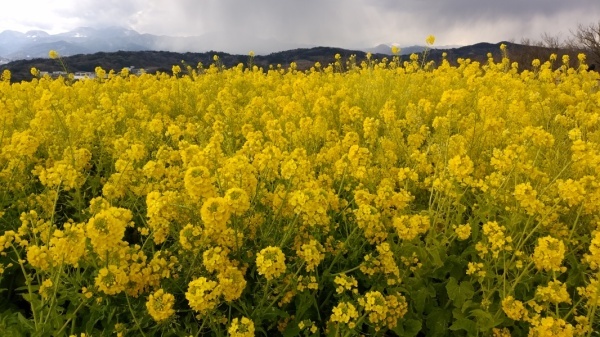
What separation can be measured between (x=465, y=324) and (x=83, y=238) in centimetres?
207

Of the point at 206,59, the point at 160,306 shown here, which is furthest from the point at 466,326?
the point at 206,59

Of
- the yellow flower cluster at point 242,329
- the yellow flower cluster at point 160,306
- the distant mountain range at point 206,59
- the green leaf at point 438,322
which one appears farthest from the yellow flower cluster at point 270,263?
the distant mountain range at point 206,59

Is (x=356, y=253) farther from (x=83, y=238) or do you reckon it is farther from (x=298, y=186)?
(x=83, y=238)

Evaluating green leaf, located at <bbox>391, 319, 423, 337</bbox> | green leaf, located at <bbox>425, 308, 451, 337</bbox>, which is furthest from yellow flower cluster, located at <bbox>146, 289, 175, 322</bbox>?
green leaf, located at <bbox>425, 308, 451, 337</bbox>

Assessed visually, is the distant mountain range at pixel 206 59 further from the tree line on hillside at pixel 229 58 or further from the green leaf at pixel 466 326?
the green leaf at pixel 466 326

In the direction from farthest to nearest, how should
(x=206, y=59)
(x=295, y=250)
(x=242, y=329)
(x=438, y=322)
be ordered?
(x=206, y=59), (x=295, y=250), (x=438, y=322), (x=242, y=329)

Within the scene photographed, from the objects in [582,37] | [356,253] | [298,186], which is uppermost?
[582,37]

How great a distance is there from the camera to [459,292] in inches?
98.3

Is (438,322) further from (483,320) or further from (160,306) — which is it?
(160,306)

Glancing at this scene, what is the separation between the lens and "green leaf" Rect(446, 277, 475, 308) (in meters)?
2.47

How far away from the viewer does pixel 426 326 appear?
8.31ft

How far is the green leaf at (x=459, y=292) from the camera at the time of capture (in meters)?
2.47

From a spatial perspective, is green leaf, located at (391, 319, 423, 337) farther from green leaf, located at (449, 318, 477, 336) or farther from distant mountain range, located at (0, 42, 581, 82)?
distant mountain range, located at (0, 42, 581, 82)

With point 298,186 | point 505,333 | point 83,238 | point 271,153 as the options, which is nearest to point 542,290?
point 505,333
